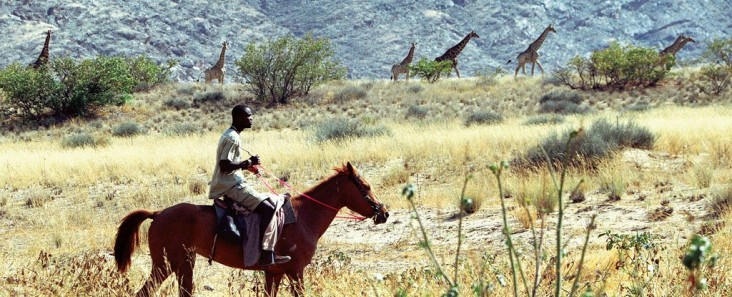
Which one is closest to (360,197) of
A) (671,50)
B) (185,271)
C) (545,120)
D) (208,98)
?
(185,271)

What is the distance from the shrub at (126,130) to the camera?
96.8 feet

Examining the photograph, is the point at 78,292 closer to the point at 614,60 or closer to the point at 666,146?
the point at 666,146

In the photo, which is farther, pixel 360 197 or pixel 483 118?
pixel 483 118

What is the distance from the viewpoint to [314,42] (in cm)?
3747

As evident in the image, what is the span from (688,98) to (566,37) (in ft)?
247

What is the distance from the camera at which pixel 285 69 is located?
3609 centimetres

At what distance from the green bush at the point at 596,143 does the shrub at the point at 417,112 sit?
42.1 feet

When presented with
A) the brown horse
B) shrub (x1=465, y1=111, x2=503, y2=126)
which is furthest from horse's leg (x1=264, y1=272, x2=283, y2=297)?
shrub (x1=465, y1=111, x2=503, y2=126)

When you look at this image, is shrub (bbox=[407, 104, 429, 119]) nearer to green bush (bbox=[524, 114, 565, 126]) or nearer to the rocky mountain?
green bush (bbox=[524, 114, 565, 126])

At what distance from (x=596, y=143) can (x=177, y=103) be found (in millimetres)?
24530

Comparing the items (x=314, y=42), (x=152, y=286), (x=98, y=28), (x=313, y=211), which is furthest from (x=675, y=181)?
(x=98, y=28)

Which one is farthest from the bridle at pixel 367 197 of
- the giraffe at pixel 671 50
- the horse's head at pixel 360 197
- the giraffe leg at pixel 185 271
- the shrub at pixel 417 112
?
the giraffe at pixel 671 50

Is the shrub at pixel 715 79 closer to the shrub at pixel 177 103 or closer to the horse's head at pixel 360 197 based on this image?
the shrub at pixel 177 103

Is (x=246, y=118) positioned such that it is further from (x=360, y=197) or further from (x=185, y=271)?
(x=185, y=271)
